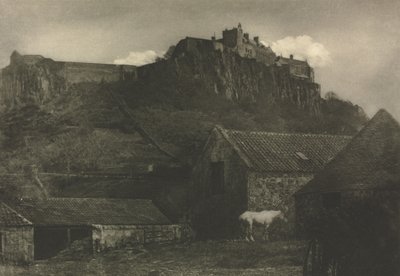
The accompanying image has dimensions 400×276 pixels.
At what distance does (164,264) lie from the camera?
21219mm

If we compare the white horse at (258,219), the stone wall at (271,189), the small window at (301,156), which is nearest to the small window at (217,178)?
the stone wall at (271,189)

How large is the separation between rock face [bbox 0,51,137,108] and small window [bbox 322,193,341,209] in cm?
6241

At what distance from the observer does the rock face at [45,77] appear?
81.2 m

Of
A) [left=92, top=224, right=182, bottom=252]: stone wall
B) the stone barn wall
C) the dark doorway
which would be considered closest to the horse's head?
the stone barn wall

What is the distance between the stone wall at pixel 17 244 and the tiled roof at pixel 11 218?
172 mm

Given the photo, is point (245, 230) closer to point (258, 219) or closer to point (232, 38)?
point (258, 219)

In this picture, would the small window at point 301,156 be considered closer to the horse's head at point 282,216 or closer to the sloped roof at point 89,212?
the horse's head at point 282,216

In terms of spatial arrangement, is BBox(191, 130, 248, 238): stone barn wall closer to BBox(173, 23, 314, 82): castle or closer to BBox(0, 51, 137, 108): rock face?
BBox(0, 51, 137, 108): rock face

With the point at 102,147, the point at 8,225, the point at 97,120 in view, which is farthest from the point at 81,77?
the point at 8,225

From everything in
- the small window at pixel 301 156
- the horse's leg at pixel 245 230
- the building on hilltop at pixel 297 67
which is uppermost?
the building on hilltop at pixel 297 67

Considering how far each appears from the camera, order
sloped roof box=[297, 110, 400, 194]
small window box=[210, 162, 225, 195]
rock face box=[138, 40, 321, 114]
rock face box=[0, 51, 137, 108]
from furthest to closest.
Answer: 1. rock face box=[138, 40, 321, 114]
2. rock face box=[0, 51, 137, 108]
3. small window box=[210, 162, 225, 195]
4. sloped roof box=[297, 110, 400, 194]

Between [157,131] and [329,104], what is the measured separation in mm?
25925

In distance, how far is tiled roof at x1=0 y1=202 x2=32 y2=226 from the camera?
26.6 meters

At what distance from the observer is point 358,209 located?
20531 mm
